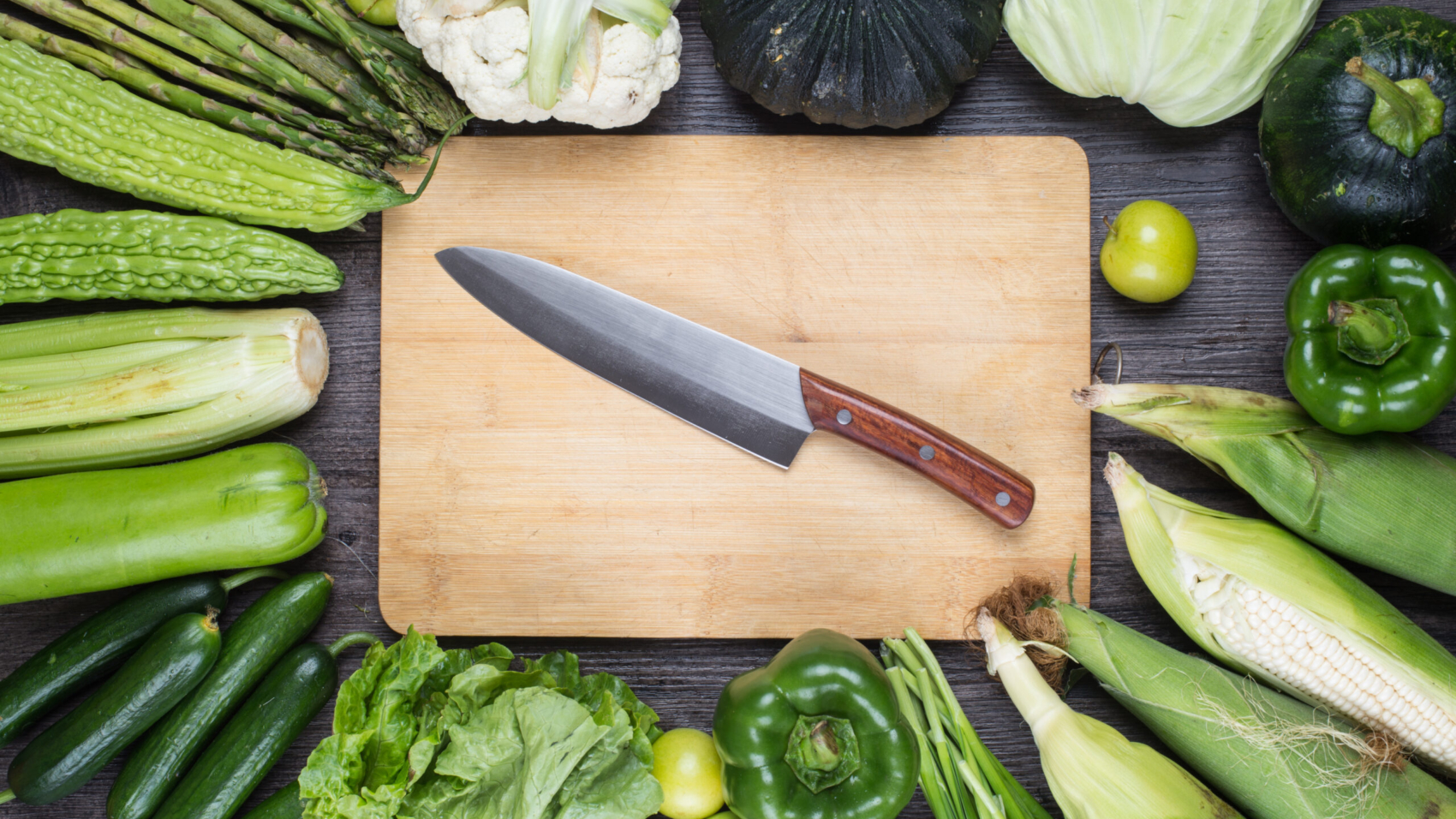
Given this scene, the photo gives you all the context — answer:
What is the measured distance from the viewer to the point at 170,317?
1495 millimetres

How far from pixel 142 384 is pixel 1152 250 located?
177cm

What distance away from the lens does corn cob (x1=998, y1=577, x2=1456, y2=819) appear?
4.41 feet

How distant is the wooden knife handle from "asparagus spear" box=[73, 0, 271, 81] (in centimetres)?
117

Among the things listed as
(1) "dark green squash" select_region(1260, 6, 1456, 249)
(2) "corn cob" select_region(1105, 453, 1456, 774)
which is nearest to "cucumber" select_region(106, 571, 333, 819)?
(2) "corn cob" select_region(1105, 453, 1456, 774)

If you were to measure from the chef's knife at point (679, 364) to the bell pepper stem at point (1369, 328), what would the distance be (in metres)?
0.54

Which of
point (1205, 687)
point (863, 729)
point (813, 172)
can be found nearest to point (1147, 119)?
point (813, 172)

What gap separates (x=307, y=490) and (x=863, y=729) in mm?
Result: 1059

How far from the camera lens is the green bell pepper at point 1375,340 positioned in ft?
4.34

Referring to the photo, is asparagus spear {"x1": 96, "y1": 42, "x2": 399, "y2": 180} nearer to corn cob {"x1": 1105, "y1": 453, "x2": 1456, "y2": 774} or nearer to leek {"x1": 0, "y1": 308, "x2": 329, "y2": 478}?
leek {"x1": 0, "y1": 308, "x2": 329, "y2": 478}

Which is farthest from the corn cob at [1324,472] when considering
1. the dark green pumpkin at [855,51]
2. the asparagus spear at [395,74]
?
the asparagus spear at [395,74]

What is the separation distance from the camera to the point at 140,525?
1.43 meters

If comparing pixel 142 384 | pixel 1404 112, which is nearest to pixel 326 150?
pixel 142 384

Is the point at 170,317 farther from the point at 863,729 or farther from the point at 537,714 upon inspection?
the point at 863,729

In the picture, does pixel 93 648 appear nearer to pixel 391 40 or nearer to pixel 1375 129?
pixel 391 40
